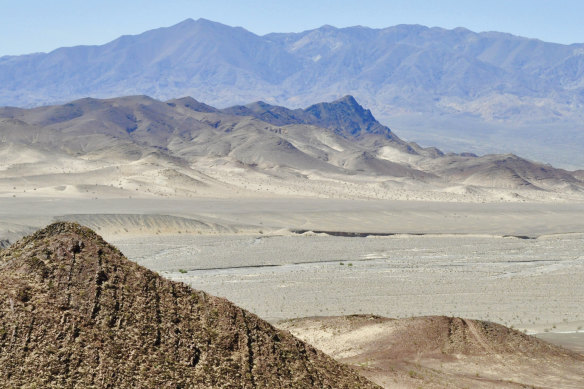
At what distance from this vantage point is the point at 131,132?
6476 inches

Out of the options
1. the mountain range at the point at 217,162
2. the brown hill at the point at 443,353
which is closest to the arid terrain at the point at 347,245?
the brown hill at the point at 443,353

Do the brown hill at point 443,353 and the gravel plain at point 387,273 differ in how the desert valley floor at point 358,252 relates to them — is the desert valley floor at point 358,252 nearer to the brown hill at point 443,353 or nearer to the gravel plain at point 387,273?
the gravel plain at point 387,273

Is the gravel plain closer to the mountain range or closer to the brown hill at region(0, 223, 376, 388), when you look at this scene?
the brown hill at region(0, 223, 376, 388)

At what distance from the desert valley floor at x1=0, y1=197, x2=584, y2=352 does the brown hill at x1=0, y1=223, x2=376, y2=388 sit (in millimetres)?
14463

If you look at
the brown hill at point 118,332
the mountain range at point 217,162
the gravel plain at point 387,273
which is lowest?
the gravel plain at point 387,273

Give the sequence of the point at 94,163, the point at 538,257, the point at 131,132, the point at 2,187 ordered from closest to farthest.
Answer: the point at 538,257
the point at 2,187
the point at 94,163
the point at 131,132

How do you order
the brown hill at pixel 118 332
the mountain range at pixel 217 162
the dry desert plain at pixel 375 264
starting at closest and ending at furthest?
the brown hill at pixel 118 332 → the dry desert plain at pixel 375 264 → the mountain range at pixel 217 162

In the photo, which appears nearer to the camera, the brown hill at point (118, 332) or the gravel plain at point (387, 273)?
the brown hill at point (118, 332)

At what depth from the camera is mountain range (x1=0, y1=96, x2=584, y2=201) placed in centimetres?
9038

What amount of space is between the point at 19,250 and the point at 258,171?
9828 cm

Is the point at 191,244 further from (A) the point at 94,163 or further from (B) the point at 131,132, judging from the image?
(B) the point at 131,132

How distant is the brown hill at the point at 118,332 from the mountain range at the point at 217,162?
62383 millimetres

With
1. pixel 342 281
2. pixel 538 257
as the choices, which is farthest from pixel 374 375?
pixel 538 257

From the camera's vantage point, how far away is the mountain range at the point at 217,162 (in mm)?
90375
